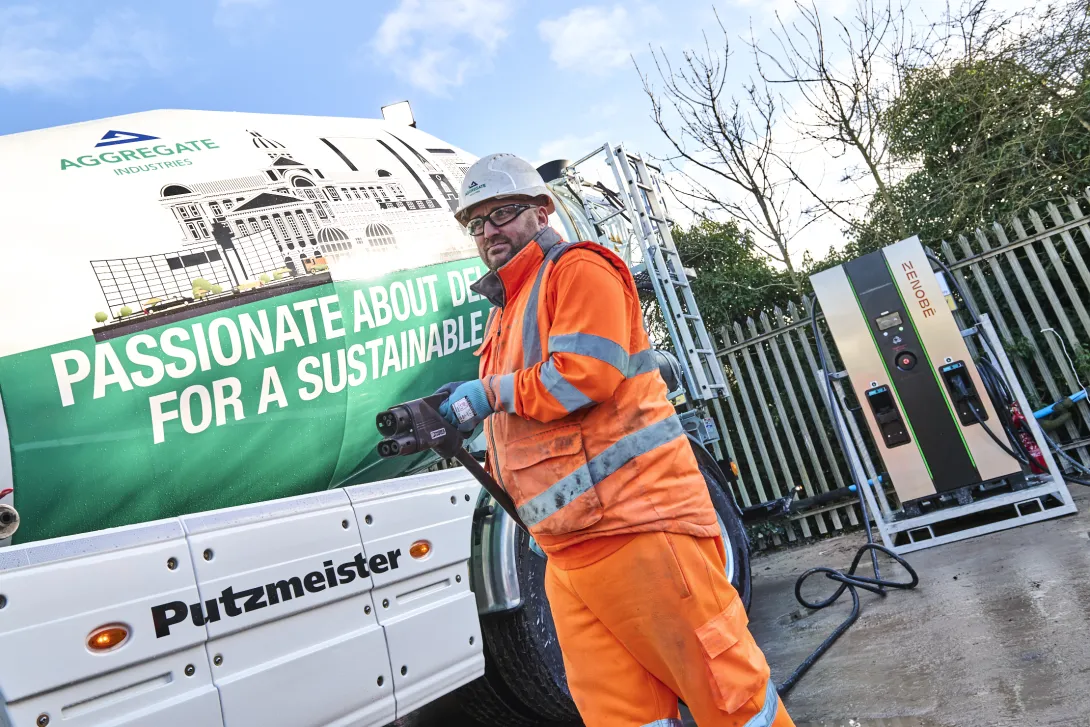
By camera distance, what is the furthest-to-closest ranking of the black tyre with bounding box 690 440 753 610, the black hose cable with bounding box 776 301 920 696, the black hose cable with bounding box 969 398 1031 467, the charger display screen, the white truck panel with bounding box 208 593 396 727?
the charger display screen
the black hose cable with bounding box 969 398 1031 467
the black tyre with bounding box 690 440 753 610
the black hose cable with bounding box 776 301 920 696
the white truck panel with bounding box 208 593 396 727

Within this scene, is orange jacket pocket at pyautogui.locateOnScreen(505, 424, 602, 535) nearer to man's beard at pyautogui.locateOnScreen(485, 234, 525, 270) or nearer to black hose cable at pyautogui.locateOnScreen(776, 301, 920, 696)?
man's beard at pyautogui.locateOnScreen(485, 234, 525, 270)

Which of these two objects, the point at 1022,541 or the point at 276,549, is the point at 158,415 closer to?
the point at 276,549

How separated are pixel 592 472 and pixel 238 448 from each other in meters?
1.35

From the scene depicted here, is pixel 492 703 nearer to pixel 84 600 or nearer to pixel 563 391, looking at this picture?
pixel 84 600

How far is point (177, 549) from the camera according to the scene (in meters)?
2.30

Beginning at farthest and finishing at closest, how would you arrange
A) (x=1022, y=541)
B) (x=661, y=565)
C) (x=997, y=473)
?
(x=997, y=473)
(x=1022, y=541)
(x=661, y=565)

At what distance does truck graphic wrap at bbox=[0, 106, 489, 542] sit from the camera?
2406 millimetres

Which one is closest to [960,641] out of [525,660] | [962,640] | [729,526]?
[962,640]

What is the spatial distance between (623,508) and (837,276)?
4.51 m

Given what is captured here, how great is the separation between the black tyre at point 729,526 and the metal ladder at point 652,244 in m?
0.93

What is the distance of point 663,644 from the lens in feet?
6.44

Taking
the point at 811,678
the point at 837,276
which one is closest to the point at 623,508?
the point at 811,678

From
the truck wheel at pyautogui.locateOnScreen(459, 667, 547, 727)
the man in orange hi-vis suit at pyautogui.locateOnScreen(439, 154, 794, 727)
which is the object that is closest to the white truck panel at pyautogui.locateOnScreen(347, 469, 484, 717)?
the truck wheel at pyautogui.locateOnScreen(459, 667, 547, 727)

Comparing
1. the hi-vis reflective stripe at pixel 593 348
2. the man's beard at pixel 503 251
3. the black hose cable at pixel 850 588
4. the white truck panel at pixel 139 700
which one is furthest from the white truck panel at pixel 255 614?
the black hose cable at pixel 850 588
